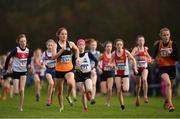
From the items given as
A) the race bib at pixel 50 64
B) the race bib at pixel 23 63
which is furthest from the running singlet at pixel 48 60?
the race bib at pixel 23 63

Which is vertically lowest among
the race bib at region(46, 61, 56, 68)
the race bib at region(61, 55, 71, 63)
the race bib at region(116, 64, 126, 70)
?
the race bib at region(116, 64, 126, 70)

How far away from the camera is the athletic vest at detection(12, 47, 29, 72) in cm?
2614

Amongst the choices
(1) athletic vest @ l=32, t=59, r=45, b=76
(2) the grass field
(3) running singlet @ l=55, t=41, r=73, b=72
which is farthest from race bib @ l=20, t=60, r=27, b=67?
(1) athletic vest @ l=32, t=59, r=45, b=76

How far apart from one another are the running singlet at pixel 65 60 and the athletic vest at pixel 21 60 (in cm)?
164

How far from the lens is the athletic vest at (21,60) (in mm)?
26141

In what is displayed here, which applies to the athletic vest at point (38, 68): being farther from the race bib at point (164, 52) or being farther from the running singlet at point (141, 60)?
the race bib at point (164, 52)

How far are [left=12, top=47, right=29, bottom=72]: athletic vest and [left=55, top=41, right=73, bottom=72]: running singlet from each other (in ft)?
5.37

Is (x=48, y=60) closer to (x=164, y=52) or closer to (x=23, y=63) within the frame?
(x=23, y=63)

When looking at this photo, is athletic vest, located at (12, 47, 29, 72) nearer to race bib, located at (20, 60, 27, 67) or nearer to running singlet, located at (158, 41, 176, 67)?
race bib, located at (20, 60, 27, 67)

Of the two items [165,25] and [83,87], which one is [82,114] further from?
[165,25]

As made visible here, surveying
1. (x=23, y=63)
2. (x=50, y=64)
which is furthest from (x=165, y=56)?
(x=50, y=64)

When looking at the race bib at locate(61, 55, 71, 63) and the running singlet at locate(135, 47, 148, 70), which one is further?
the running singlet at locate(135, 47, 148, 70)

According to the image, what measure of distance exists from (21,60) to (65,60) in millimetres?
2028

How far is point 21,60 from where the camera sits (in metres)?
26.2
